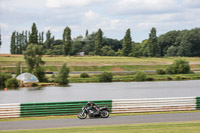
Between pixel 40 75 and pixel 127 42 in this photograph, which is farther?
pixel 127 42

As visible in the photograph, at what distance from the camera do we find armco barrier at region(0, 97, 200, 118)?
24.8 meters

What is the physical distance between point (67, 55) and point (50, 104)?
128035mm

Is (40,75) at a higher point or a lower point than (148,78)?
higher

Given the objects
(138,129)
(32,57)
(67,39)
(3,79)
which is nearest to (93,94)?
(3,79)

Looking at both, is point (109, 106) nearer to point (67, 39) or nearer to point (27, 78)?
point (27, 78)

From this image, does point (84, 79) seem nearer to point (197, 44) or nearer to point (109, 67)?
point (109, 67)

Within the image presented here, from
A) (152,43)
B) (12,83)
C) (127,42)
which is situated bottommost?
(12,83)

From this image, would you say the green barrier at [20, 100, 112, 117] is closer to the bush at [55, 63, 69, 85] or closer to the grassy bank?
the bush at [55, 63, 69, 85]

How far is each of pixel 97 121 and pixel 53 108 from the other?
4558 mm

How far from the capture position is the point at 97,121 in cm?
2238

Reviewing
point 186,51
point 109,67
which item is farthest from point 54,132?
point 186,51

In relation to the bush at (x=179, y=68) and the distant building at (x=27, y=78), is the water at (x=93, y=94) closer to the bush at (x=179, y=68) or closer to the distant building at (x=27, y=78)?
the distant building at (x=27, y=78)

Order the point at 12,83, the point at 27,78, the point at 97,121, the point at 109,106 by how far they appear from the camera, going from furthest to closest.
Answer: the point at 27,78, the point at 12,83, the point at 109,106, the point at 97,121

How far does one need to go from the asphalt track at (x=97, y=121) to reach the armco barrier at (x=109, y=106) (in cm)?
189
